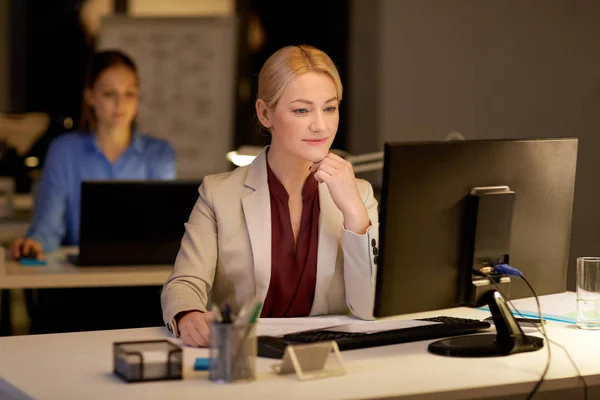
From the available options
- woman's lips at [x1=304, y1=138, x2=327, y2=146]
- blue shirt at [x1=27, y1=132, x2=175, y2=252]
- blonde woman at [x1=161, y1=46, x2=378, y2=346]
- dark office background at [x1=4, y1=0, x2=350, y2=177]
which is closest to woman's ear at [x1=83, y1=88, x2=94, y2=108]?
blue shirt at [x1=27, y1=132, x2=175, y2=252]

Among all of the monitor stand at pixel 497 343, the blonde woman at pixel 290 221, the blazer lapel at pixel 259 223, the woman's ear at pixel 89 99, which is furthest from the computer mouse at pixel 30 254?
the monitor stand at pixel 497 343

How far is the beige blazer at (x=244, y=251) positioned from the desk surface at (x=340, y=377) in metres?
0.31

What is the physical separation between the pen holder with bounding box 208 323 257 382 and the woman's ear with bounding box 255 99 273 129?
80 cm

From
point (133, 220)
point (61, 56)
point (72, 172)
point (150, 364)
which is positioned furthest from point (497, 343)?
point (61, 56)

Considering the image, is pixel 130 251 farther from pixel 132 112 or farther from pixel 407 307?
pixel 407 307

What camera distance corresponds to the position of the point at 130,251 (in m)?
3.58

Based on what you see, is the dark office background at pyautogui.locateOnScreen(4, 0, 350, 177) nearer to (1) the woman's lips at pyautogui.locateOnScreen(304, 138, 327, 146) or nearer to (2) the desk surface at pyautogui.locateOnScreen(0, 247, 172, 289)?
(2) the desk surface at pyautogui.locateOnScreen(0, 247, 172, 289)

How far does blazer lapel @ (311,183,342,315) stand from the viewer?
100 inches

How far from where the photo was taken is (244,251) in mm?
2553

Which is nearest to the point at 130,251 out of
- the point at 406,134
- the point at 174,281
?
the point at 174,281

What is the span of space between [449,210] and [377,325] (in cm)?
45

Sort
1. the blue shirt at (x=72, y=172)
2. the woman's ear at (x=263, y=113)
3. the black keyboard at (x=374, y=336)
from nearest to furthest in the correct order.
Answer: the black keyboard at (x=374, y=336), the woman's ear at (x=263, y=113), the blue shirt at (x=72, y=172)

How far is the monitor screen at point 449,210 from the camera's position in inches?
78.7

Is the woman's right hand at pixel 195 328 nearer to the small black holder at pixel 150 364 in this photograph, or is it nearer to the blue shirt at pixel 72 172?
the small black holder at pixel 150 364
